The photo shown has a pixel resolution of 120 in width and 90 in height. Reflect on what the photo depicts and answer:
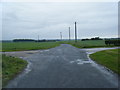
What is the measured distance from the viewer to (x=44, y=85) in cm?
526

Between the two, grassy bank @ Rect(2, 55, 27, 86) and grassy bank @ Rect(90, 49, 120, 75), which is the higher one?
grassy bank @ Rect(90, 49, 120, 75)

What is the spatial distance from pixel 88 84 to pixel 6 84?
11.8 feet

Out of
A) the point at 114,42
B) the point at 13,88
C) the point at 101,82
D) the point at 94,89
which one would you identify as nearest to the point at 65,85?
the point at 94,89

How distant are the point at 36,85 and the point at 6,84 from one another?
4.50ft

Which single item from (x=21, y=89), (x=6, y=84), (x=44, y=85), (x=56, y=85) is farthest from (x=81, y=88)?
(x=6, y=84)

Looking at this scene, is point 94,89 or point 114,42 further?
point 114,42

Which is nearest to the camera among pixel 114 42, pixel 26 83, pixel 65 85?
pixel 65 85

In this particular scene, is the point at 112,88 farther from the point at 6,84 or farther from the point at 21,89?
the point at 6,84

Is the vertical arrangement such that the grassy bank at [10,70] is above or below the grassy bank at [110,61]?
below

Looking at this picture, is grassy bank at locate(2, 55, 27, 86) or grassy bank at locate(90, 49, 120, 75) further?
grassy bank at locate(90, 49, 120, 75)

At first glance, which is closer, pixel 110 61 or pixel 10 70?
pixel 10 70

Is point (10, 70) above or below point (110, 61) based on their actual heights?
below

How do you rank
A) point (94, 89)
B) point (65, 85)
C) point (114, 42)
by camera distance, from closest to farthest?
1. point (94, 89)
2. point (65, 85)
3. point (114, 42)

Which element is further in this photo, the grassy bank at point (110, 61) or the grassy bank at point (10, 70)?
the grassy bank at point (110, 61)
